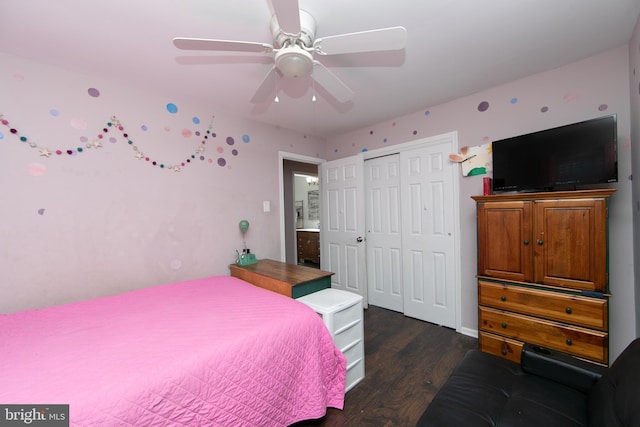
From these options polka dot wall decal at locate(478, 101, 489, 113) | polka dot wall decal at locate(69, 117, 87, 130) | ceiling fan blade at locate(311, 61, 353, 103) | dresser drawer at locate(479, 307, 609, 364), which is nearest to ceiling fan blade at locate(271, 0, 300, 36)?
ceiling fan blade at locate(311, 61, 353, 103)

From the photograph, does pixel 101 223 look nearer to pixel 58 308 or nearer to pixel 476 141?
pixel 58 308

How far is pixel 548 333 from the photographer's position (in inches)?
70.5

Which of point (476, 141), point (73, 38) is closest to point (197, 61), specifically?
point (73, 38)

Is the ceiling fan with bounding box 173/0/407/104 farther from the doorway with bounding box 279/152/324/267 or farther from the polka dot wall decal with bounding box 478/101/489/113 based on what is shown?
the doorway with bounding box 279/152/324/267

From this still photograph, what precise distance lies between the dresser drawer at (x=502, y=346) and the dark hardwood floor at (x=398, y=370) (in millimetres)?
289

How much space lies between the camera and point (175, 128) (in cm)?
244

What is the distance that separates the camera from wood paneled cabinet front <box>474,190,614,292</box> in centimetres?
164

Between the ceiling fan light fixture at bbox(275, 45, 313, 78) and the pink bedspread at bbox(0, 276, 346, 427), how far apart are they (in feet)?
4.72

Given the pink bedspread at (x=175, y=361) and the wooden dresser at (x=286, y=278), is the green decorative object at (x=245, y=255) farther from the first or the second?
the pink bedspread at (x=175, y=361)

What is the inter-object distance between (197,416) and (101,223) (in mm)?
1750

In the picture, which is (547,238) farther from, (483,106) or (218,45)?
(218,45)

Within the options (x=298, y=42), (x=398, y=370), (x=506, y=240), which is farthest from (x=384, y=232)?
(x=298, y=42)

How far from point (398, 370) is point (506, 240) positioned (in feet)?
4.44

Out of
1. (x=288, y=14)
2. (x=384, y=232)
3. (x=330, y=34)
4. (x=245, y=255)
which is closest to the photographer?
(x=288, y=14)
